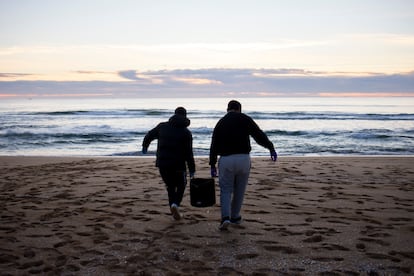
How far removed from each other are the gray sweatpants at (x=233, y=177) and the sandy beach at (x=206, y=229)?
0.37 metres

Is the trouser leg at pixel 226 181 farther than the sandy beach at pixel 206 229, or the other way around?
the trouser leg at pixel 226 181

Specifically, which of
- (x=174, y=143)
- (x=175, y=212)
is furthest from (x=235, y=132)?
(x=175, y=212)

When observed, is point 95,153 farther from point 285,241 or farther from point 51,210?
→ point 285,241

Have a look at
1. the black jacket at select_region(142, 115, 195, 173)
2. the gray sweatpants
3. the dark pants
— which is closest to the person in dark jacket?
the gray sweatpants

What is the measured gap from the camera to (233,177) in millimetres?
5672

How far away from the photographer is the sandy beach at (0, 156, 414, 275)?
14.9 ft

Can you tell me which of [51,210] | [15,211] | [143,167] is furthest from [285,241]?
[143,167]

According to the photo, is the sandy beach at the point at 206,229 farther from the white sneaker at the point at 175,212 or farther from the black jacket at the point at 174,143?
the black jacket at the point at 174,143

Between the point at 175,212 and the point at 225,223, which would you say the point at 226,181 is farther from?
the point at 175,212

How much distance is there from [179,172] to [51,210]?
250cm

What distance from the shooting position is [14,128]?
30.8 metres

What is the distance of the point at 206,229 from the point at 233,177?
86cm

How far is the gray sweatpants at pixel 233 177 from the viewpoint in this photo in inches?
219

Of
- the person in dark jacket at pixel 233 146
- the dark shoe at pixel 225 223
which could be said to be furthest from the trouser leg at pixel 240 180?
the dark shoe at pixel 225 223
